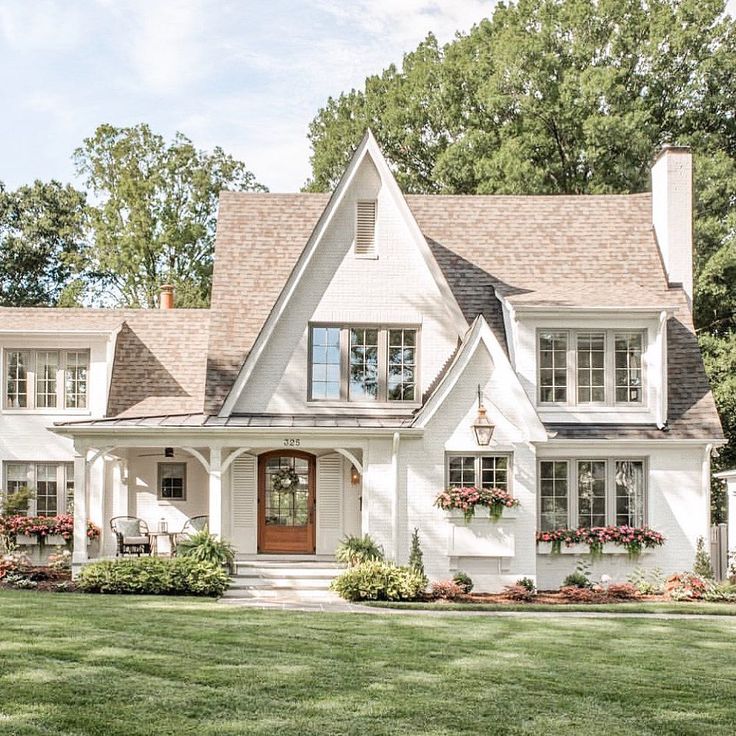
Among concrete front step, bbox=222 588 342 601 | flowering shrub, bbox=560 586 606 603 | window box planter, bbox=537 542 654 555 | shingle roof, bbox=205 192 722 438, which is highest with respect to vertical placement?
shingle roof, bbox=205 192 722 438

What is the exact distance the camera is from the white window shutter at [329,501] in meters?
21.2

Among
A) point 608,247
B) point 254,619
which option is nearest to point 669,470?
point 608,247

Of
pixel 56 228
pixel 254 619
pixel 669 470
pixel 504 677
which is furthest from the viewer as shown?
pixel 56 228

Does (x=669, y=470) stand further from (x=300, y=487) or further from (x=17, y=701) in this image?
(x=17, y=701)

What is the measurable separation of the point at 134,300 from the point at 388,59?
45.5 feet

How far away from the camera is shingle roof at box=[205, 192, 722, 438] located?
2058 centimetres

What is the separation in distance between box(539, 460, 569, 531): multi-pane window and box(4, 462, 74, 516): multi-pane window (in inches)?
400

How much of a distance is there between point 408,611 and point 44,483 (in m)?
10.6

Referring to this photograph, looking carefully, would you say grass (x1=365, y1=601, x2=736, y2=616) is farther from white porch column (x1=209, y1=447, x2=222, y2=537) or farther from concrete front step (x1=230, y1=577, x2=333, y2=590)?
white porch column (x1=209, y1=447, x2=222, y2=537)

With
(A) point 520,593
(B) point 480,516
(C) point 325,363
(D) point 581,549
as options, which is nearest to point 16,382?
(C) point 325,363

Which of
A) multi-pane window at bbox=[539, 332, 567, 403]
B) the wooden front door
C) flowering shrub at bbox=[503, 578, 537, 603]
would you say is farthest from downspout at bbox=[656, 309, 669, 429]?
the wooden front door

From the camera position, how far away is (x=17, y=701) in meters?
8.18

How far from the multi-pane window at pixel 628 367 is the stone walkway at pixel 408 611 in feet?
16.9

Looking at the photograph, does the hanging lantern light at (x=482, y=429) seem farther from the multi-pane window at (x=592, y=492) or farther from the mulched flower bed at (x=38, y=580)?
the mulched flower bed at (x=38, y=580)
